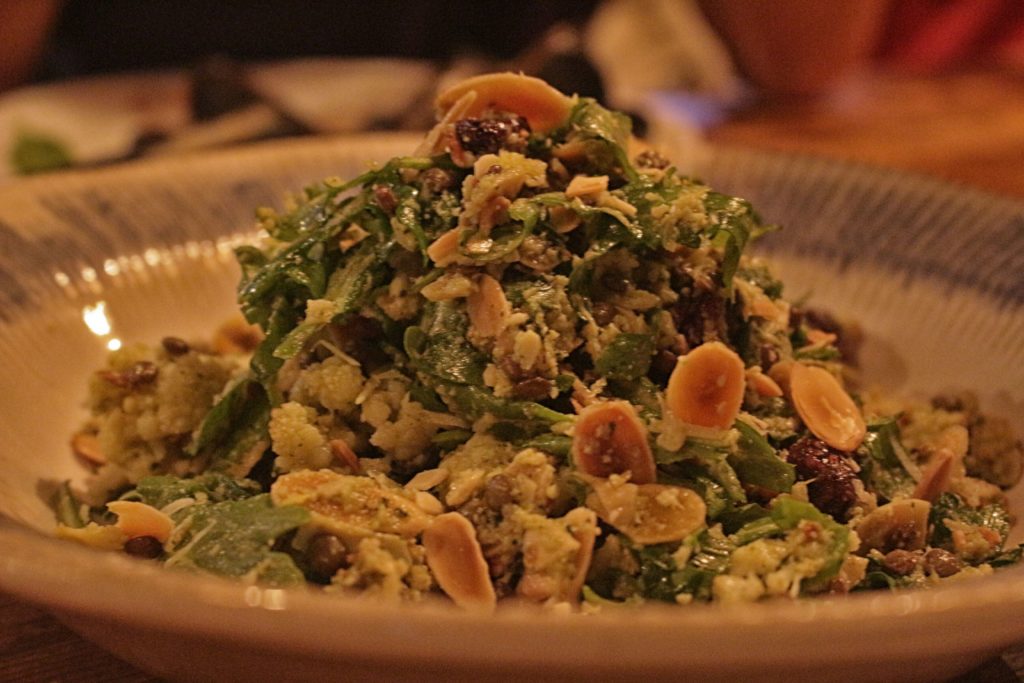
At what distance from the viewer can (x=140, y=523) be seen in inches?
61.8

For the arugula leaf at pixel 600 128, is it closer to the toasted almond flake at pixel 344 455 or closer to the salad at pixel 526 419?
the salad at pixel 526 419


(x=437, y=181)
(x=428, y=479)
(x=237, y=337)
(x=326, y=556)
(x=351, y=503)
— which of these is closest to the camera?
(x=326, y=556)

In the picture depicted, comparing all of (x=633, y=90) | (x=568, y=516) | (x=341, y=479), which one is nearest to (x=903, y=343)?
(x=568, y=516)

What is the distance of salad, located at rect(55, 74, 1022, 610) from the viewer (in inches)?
57.4

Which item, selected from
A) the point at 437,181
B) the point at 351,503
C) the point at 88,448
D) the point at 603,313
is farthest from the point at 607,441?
the point at 88,448

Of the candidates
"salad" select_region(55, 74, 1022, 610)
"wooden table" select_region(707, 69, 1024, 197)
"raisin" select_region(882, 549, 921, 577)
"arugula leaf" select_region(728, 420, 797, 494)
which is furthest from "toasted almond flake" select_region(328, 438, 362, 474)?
"wooden table" select_region(707, 69, 1024, 197)

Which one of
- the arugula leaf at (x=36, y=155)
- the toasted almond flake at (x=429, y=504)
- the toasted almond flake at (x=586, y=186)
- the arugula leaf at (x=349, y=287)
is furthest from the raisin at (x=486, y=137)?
the arugula leaf at (x=36, y=155)

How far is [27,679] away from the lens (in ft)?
4.91

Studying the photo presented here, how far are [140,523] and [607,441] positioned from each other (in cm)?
74

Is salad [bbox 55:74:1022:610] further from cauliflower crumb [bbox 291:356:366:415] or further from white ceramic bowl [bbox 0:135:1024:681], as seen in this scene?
white ceramic bowl [bbox 0:135:1024:681]

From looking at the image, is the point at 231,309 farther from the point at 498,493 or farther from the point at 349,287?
Result: the point at 498,493

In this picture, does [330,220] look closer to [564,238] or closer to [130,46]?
[564,238]

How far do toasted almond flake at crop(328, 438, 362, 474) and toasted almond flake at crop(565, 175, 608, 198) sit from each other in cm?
59

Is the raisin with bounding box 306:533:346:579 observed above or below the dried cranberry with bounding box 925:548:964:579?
above
